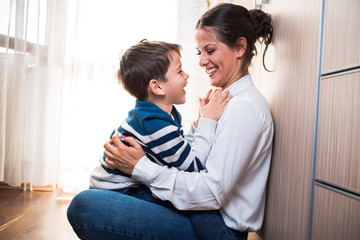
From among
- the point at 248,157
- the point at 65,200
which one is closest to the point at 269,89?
the point at 248,157

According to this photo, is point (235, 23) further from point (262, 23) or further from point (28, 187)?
point (28, 187)

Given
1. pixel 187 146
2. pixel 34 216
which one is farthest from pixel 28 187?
pixel 187 146

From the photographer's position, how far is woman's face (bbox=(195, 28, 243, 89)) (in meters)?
1.21

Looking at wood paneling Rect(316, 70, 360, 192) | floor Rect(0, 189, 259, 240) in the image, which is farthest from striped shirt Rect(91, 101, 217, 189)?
floor Rect(0, 189, 259, 240)

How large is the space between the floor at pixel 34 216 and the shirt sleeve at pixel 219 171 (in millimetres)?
955

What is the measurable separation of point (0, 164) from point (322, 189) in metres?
2.44

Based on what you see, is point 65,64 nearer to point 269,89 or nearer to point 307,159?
point 269,89

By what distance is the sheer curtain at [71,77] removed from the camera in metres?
2.61

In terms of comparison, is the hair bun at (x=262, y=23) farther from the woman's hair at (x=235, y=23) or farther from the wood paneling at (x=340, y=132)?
the wood paneling at (x=340, y=132)

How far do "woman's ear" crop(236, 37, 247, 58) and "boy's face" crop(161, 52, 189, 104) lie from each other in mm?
251

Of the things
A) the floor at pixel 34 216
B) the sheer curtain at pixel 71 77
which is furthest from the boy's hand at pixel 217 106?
the sheer curtain at pixel 71 77

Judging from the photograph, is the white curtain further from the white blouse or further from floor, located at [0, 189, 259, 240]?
the white blouse

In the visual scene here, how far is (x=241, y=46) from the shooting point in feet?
3.98

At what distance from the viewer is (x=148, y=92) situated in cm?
130
